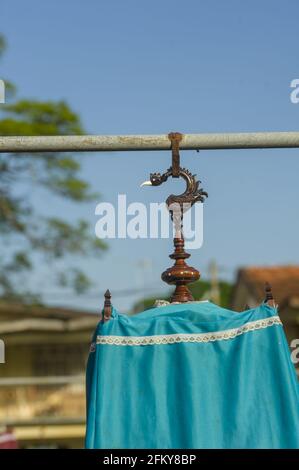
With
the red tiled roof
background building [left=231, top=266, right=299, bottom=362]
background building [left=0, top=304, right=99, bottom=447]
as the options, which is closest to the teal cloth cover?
background building [left=231, top=266, right=299, bottom=362]

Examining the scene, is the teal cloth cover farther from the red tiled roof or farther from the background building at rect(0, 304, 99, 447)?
the red tiled roof

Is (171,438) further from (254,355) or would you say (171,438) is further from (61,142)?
(61,142)

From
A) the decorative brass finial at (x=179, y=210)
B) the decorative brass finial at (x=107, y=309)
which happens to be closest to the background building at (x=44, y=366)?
the decorative brass finial at (x=179, y=210)

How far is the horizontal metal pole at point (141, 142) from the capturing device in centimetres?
386

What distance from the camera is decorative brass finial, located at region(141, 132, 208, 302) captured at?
392 centimetres

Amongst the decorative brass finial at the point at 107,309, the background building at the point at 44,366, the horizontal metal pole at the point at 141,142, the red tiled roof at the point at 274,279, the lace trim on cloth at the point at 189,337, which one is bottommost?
the lace trim on cloth at the point at 189,337

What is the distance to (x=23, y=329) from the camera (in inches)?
1013

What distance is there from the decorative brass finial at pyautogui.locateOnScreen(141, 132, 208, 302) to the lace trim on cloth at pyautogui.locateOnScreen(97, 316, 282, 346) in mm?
274

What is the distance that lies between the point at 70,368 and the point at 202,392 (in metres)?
24.0

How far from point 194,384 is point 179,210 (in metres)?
0.74

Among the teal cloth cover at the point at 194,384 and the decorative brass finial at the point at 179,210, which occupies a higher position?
the decorative brass finial at the point at 179,210

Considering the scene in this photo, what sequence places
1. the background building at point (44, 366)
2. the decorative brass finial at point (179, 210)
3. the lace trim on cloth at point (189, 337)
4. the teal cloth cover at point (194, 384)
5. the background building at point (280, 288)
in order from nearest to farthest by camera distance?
the teal cloth cover at point (194, 384)
the lace trim on cloth at point (189, 337)
the decorative brass finial at point (179, 210)
the background building at point (280, 288)
the background building at point (44, 366)

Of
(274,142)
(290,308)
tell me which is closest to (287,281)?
(290,308)

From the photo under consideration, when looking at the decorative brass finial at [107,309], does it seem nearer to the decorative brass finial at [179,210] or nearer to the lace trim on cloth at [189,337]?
the lace trim on cloth at [189,337]
